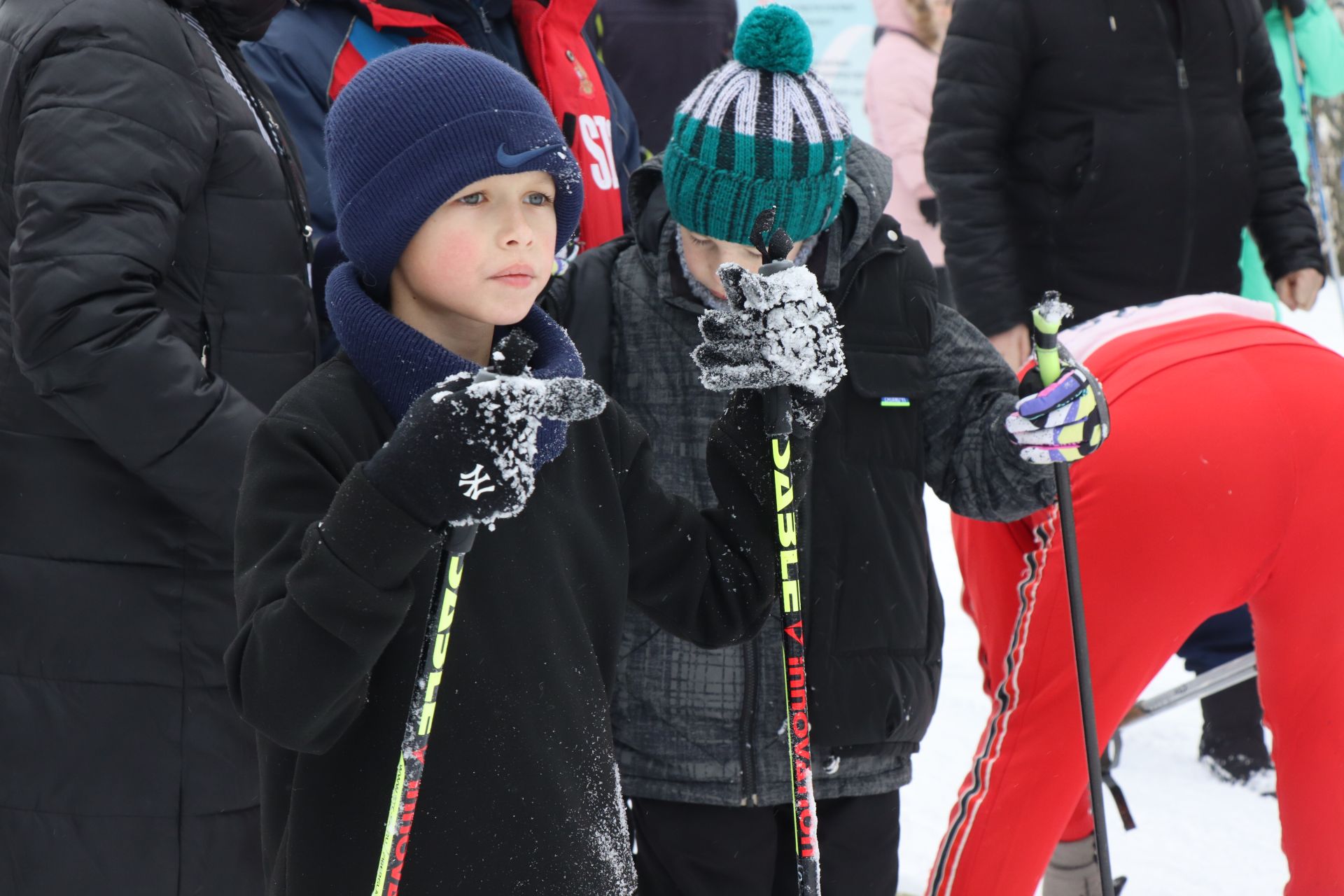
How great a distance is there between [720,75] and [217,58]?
33.7 inches

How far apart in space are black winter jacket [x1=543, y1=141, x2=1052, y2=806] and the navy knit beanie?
682 millimetres

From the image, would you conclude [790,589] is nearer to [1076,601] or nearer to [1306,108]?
[1076,601]

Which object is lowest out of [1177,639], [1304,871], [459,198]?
[1304,871]

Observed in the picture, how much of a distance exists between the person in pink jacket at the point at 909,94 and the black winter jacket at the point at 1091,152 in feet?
11.9

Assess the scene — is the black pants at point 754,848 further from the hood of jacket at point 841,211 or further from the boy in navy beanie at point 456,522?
the hood of jacket at point 841,211

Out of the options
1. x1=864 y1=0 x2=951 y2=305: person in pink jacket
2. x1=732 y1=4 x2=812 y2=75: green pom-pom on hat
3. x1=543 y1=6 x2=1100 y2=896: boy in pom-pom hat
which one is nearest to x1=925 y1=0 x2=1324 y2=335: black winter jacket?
x1=543 y1=6 x2=1100 y2=896: boy in pom-pom hat

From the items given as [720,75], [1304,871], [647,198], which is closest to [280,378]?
[647,198]

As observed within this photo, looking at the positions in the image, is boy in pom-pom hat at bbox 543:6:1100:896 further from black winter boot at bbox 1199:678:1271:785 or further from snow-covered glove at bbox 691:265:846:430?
black winter boot at bbox 1199:678:1271:785

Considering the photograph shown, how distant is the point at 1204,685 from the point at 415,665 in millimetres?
2761

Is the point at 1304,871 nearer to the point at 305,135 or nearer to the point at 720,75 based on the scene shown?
the point at 720,75

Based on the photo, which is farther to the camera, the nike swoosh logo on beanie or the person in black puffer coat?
the person in black puffer coat

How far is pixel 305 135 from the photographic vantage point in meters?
2.86

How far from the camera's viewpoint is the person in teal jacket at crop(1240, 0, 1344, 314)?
484 centimetres

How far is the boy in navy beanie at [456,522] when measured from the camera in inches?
60.6
